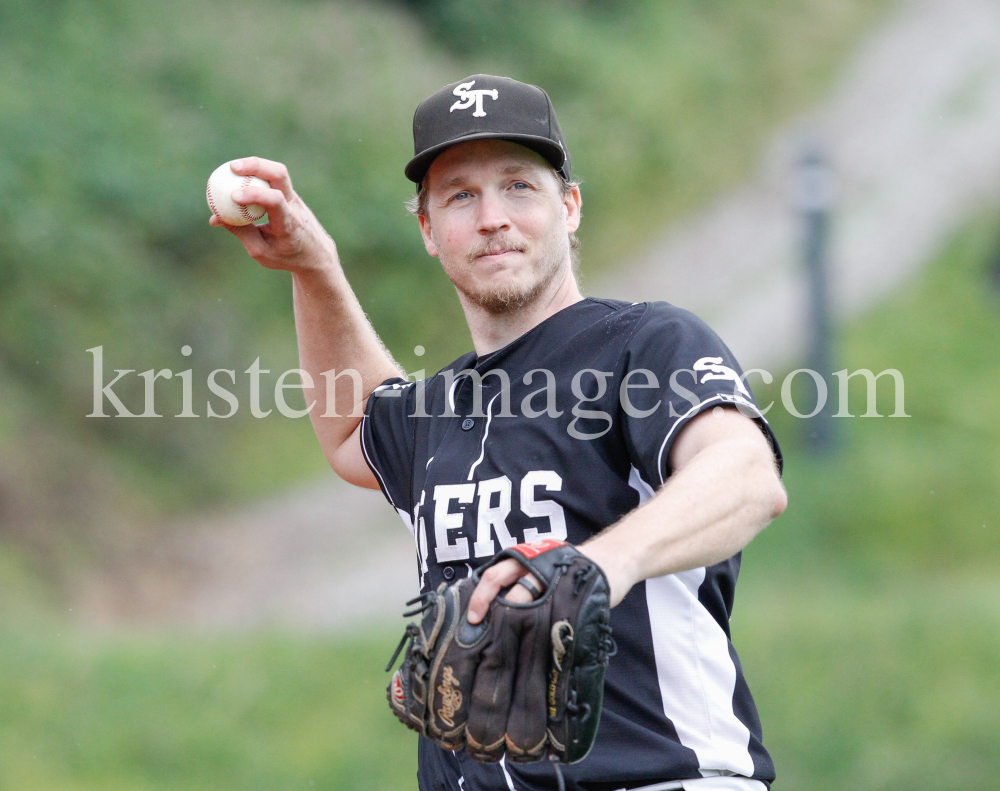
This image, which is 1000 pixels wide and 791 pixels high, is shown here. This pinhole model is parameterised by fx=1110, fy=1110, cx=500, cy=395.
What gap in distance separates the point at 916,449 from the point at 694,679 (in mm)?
8853

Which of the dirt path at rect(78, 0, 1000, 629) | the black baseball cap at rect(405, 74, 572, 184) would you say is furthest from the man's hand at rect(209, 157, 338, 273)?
the dirt path at rect(78, 0, 1000, 629)

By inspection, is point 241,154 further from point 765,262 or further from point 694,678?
point 694,678

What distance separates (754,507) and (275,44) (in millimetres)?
12857

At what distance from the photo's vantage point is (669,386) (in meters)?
2.30

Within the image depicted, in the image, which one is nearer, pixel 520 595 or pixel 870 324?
pixel 520 595

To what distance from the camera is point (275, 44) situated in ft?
44.9

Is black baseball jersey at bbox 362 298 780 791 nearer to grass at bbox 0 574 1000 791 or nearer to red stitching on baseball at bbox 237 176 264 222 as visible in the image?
red stitching on baseball at bbox 237 176 264 222

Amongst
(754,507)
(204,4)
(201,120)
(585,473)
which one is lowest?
(754,507)

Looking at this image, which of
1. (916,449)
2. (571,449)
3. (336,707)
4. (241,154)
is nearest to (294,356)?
(241,154)

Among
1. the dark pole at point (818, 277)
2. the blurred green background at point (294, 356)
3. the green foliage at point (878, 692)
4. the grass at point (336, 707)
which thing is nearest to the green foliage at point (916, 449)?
the blurred green background at point (294, 356)

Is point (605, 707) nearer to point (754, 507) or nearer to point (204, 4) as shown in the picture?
point (754, 507)

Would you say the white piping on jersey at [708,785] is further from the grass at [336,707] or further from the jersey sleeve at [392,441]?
the grass at [336,707]

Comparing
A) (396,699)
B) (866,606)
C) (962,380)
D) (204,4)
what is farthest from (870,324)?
(396,699)

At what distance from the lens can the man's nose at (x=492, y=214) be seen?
267cm
